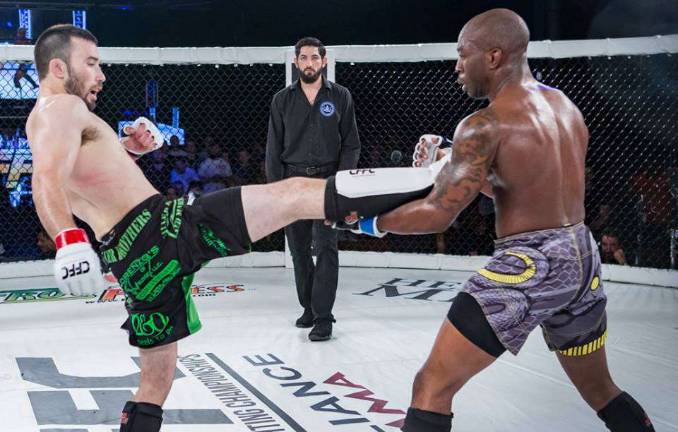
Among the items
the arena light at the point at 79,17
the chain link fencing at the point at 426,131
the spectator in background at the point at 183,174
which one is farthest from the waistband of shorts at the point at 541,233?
the arena light at the point at 79,17

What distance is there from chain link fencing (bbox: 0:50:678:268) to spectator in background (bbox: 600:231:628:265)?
0.04m

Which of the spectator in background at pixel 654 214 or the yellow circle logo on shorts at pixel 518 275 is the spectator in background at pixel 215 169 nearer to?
the spectator in background at pixel 654 214

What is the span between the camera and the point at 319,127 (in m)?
3.90

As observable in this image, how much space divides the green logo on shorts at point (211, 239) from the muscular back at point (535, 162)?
2.32ft

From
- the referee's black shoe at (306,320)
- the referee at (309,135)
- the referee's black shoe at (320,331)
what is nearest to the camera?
the referee's black shoe at (320,331)

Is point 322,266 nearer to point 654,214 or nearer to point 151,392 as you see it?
point 151,392

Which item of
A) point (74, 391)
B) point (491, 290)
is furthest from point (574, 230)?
point (74, 391)

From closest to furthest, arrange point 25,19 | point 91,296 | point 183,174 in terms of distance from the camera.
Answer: point 91,296 → point 183,174 → point 25,19

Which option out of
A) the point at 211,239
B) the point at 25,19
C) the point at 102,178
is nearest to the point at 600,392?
the point at 211,239

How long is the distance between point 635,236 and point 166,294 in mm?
3942

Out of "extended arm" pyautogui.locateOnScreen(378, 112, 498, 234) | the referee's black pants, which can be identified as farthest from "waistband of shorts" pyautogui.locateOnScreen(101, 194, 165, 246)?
the referee's black pants

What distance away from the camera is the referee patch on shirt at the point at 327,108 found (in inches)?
153

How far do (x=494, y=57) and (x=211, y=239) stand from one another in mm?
868

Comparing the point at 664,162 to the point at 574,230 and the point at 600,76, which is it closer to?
the point at 600,76
